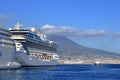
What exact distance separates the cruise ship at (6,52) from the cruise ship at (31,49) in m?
8.57

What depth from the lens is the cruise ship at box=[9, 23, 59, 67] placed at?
392ft

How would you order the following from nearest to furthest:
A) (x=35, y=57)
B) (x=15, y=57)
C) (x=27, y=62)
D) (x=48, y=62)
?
(x=15, y=57) < (x=27, y=62) < (x=35, y=57) < (x=48, y=62)

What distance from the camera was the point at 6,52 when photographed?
329 feet

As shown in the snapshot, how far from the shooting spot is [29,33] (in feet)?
433

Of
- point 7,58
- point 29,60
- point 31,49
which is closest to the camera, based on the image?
point 7,58

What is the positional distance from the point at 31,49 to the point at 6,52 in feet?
106

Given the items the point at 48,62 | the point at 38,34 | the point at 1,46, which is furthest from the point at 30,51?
the point at 1,46

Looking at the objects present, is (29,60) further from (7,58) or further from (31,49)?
(7,58)

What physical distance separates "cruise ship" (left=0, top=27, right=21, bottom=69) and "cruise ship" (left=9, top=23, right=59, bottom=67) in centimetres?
857

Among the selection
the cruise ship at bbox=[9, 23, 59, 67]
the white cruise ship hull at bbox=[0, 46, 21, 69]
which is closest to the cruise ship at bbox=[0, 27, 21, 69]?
the white cruise ship hull at bbox=[0, 46, 21, 69]

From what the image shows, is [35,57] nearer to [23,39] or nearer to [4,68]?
[23,39]

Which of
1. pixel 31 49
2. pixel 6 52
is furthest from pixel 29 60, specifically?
pixel 6 52

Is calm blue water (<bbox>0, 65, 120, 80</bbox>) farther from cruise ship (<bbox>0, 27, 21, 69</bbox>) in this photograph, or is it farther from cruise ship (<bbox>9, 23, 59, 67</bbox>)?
cruise ship (<bbox>9, 23, 59, 67</bbox>)

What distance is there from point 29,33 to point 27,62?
1408cm
